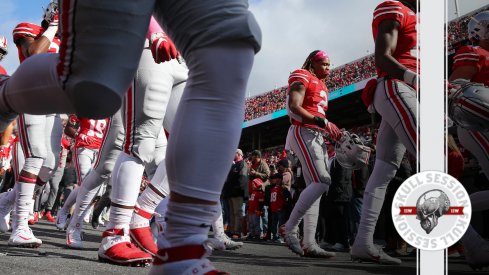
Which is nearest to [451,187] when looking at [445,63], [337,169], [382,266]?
[445,63]

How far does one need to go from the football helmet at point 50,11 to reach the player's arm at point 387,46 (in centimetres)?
139

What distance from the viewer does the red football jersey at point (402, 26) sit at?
7.89 ft

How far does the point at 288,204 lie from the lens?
6.38 meters

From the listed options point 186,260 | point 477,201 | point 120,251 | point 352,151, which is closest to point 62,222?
point 352,151

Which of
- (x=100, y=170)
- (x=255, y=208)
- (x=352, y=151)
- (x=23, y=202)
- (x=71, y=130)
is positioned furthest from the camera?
(x=255, y=208)

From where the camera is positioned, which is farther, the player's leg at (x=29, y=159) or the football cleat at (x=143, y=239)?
the player's leg at (x=29, y=159)

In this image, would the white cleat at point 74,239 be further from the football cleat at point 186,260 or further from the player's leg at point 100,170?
the football cleat at point 186,260

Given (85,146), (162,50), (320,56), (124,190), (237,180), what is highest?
(320,56)

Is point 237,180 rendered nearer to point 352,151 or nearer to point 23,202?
point 352,151

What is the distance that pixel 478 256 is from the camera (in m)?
1.62

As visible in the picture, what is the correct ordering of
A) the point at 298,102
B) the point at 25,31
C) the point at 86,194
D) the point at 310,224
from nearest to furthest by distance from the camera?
the point at 25,31 < the point at 86,194 < the point at 310,224 < the point at 298,102

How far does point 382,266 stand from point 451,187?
1221 mm

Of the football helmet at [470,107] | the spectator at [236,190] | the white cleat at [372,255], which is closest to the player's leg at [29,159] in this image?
the white cleat at [372,255]

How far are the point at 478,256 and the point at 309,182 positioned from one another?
187 centimetres
